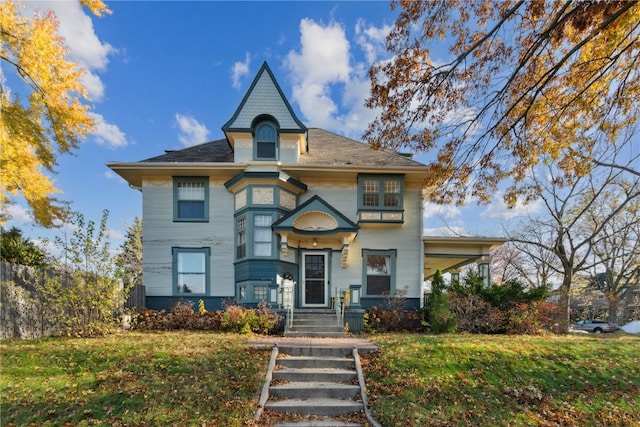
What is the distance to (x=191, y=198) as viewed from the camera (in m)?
13.5

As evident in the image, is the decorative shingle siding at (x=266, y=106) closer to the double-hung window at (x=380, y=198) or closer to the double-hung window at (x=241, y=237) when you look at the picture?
the double-hung window at (x=380, y=198)

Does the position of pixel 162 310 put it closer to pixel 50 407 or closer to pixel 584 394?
pixel 50 407

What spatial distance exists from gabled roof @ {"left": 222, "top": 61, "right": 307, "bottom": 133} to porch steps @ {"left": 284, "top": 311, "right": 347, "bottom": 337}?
700 cm

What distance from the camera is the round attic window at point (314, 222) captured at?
1292 centimetres

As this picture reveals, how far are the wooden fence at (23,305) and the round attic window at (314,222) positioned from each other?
759cm

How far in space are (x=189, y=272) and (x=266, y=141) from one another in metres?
5.99

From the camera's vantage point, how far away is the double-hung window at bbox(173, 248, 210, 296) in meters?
13.2

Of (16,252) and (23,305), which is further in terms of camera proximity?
(16,252)

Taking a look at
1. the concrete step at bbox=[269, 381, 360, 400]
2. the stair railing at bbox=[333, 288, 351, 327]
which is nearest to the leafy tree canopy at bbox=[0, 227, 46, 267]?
the concrete step at bbox=[269, 381, 360, 400]

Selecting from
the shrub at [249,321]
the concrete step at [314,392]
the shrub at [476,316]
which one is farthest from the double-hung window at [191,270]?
the shrub at [476,316]

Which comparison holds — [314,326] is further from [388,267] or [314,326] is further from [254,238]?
[388,267]

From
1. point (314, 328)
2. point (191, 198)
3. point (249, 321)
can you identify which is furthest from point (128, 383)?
point (191, 198)

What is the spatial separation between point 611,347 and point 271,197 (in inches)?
427

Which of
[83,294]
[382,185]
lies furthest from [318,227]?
[83,294]
